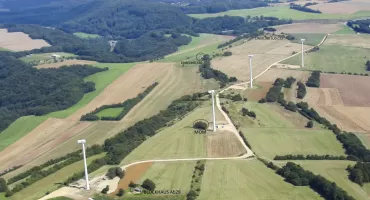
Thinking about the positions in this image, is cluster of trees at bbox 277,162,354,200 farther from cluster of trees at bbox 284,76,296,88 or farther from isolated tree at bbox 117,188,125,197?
cluster of trees at bbox 284,76,296,88

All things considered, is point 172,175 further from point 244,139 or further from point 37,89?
point 37,89

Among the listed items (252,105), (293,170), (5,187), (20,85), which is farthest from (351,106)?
(20,85)

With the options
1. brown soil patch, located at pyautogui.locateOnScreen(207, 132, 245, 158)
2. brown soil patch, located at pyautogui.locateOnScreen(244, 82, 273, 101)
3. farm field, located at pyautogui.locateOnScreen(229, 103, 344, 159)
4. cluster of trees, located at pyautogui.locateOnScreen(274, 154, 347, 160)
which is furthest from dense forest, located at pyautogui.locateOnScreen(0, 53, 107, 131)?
cluster of trees, located at pyautogui.locateOnScreen(274, 154, 347, 160)

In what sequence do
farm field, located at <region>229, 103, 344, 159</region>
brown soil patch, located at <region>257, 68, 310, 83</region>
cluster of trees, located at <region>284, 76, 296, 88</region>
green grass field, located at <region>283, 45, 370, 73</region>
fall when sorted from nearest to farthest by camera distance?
1. farm field, located at <region>229, 103, 344, 159</region>
2. cluster of trees, located at <region>284, 76, 296, 88</region>
3. brown soil patch, located at <region>257, 68, 310, 83</region>
4. green grass field, located at <region>283, 45, 370, 73</region>

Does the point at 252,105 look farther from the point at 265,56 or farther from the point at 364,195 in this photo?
the point at 265,56

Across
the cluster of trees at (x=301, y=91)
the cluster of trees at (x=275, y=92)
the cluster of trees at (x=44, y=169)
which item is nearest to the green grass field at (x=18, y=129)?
the cluster of trees at (x=44, y=169)

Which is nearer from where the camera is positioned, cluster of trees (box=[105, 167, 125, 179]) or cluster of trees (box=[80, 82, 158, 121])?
cluster of trees (box=[105, 167, 125, 179])
